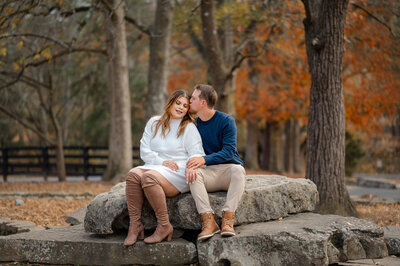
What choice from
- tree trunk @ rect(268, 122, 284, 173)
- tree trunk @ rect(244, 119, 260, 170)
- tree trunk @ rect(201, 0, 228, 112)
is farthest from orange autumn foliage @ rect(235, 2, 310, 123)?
tree trunk @ rect(201, 0, 228, 112)

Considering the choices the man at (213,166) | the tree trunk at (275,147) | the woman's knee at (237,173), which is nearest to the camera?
the man at (213,166)

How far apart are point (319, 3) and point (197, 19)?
27.9 ft

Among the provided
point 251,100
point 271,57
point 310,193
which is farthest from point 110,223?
point 251,100

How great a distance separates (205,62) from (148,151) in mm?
14108

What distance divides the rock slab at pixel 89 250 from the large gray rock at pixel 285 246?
27 cm

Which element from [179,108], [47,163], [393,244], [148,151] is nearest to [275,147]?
[47,163]

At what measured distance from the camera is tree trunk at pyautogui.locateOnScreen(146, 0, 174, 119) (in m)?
12.5

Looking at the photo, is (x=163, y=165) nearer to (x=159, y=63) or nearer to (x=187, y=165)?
(x=187, y=165)

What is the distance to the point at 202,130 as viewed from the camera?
5082mm

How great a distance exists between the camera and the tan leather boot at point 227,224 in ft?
14.5

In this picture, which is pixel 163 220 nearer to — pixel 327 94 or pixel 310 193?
pixel 310 193

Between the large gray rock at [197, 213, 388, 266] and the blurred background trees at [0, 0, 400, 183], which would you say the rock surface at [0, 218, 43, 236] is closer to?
the large gray rock at [197, 213, 388, 266]

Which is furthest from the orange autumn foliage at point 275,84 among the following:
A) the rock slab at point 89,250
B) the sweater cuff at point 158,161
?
the rock slab at point 89,250

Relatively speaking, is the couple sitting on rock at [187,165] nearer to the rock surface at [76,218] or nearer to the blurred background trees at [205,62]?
the rock surface at [76,218]
